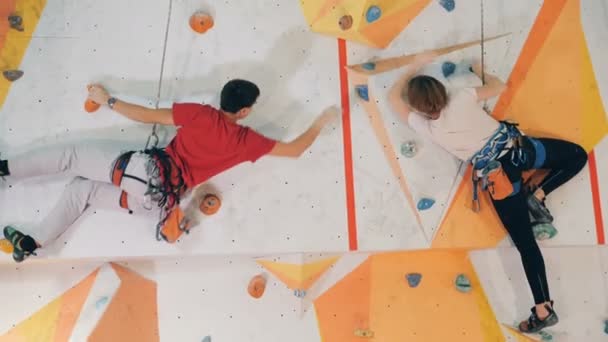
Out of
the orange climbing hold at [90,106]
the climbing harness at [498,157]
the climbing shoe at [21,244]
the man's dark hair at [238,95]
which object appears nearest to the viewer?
the man's dark hair at [238,95]

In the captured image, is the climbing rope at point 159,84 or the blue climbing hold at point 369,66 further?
the blue climbing hold at point 369,66

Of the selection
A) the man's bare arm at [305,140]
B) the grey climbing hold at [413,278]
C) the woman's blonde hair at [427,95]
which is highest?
the woman's blonde hair at [427,95]

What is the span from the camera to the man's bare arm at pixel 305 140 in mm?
2573

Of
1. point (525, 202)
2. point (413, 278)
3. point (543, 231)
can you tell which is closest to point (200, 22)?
point (413, 278)

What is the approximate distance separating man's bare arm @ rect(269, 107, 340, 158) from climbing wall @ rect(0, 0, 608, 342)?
0.14 feet

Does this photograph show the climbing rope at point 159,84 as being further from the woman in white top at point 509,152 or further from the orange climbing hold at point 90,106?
the woman in white top at point 509,152

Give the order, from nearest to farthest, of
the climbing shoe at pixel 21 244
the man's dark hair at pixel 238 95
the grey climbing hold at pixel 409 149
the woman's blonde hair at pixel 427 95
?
the man's dark hair at pixel 238 95
the woman's blonde hair at pixel 427 95
the climbing shoe at pixel 21 244
the grey climbing hold at pixel 409 149

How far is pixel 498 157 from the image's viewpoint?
2588 millimetres

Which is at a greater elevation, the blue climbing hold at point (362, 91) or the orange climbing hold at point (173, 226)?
the blue climbing hold at point (362, 91)

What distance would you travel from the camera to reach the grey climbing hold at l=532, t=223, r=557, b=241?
273cm

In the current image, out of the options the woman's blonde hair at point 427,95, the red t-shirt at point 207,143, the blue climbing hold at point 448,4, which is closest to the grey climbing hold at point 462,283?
the woman's blonde hair at point 427,95

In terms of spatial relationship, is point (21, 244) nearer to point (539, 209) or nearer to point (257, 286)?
point (257, 286)

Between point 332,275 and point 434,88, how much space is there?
1118mm

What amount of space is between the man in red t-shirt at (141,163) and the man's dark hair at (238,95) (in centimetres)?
6
